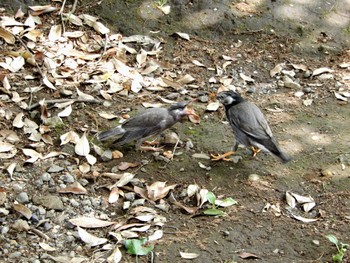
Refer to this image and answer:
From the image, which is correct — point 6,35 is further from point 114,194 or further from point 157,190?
point 157,190

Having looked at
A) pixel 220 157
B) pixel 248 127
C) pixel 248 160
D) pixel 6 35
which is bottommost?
pixel 248 160

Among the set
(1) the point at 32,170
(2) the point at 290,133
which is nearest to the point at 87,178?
(1) the point at 32,170

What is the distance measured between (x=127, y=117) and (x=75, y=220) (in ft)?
5.89

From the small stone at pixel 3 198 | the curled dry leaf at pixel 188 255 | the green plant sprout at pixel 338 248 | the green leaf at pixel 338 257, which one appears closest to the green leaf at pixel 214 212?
the curled dry leaf at pixel 188 255

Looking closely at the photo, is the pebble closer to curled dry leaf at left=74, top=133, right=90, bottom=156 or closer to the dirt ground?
the dirt ground

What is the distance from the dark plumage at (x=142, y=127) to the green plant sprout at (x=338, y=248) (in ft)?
6.63

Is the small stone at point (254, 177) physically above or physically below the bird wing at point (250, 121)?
below

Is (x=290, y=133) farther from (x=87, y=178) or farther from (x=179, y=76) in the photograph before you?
(x=87, y=178)

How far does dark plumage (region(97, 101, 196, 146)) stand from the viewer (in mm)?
6352

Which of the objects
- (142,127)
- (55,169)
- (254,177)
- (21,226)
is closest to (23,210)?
(21,226)

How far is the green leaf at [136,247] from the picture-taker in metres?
5.03

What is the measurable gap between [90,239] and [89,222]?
21 centimetres

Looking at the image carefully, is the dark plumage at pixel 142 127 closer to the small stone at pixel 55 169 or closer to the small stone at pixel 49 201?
the small stone at pixel 55 169

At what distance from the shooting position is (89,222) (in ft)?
17.5
